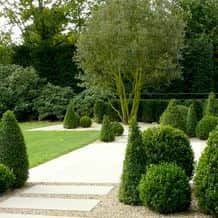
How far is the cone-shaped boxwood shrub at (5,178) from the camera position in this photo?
7070mm

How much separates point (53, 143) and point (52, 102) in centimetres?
979

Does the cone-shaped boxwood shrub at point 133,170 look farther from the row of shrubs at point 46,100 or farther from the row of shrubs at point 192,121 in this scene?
the row of shrubs at point 46,100

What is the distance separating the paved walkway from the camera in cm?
622

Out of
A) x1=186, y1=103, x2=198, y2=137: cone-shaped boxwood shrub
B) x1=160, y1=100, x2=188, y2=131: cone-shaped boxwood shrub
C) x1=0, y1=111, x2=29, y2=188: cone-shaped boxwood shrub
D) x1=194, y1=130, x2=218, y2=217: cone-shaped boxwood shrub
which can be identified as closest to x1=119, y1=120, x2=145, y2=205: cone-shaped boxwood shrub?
x1=194, y1=130, x2=218, y2=217: cone-shaped boxwood shrub

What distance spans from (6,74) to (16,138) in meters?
18.0

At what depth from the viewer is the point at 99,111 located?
72.0 feet

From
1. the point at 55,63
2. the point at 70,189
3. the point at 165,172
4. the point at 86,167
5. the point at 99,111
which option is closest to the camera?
the point at 165,172

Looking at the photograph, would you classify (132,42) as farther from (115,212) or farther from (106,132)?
(115,212)

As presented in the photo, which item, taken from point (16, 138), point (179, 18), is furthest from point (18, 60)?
point (16, 138)

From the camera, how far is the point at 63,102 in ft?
77.8

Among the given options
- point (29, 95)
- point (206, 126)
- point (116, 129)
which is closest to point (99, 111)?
point (29, 95)

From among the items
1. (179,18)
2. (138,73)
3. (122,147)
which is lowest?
(122,147)

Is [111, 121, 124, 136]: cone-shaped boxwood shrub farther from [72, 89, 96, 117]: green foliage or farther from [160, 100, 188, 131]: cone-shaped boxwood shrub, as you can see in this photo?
[72, 89, 96, 117]: green foliage

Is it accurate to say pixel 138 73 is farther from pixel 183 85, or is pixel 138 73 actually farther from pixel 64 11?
pixel 64 11
